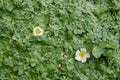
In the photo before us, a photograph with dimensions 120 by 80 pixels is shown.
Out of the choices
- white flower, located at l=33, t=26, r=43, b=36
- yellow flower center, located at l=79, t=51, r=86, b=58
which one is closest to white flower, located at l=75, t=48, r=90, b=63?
yellow flower center, located at l=79, t=51, r=86, b=58

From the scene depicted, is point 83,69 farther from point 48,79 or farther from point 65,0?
point 65,0

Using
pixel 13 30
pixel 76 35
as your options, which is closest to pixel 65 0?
pixel 76 35

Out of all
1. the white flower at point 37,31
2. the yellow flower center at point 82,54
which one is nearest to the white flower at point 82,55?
the yellow flower center at point 82,54

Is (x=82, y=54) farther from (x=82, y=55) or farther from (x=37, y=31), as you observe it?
(x=37, y=31)

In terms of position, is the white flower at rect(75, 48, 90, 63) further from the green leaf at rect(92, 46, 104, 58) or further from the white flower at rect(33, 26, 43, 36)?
the white flower at rect(33, 26, 43, 36)

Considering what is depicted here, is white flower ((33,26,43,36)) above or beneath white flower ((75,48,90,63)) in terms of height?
above
